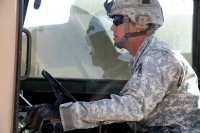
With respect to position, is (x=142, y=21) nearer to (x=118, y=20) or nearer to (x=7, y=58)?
(x=118, y=20)

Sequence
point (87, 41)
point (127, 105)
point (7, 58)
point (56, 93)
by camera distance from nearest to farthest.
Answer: point (7, 58), point (127, 105), point (56, 93), point (87, 41)

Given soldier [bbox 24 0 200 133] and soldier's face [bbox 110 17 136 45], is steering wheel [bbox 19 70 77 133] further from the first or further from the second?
soldier's face [bbox 110 17 136 45]

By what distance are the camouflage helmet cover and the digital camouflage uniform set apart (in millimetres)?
124

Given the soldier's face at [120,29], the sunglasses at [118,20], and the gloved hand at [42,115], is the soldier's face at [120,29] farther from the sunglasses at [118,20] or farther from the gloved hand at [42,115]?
the gloved hand at [42,115]

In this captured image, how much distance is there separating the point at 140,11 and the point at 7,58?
1289mm

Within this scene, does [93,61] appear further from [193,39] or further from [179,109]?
[179,109]

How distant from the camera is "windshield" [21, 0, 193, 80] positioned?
11.5 ft

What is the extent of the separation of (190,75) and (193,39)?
97cm

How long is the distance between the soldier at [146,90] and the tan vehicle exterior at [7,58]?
588 millimetres

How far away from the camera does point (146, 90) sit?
7.61 feet

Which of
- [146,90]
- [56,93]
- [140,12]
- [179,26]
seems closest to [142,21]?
[140,12]

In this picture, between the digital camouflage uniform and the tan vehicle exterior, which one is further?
the digital camouflage uniform

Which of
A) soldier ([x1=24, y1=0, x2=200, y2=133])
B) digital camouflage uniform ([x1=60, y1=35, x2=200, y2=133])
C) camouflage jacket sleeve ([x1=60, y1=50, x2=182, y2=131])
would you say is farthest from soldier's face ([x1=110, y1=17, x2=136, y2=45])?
camouflage jacket sleeve ([x1=60, y1=50, x2=182, y2=131])

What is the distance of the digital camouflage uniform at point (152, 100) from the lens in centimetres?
228
